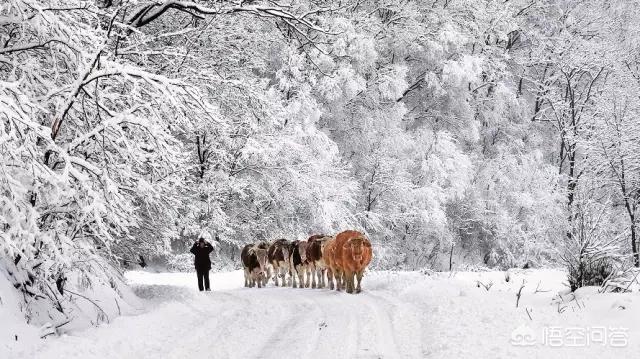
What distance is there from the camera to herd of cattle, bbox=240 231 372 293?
511 inches

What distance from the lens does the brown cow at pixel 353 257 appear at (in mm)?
12883

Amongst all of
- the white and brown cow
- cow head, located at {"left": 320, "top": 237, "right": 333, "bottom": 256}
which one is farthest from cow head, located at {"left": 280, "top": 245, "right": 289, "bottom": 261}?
cow head, located at {"left": 320, "top": 237, "right": 333, "bottom": 256}

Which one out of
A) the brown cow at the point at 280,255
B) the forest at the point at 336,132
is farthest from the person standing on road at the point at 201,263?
the brown cow at the point at 280,255

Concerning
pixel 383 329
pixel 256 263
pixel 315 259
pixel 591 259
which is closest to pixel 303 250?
pixel 315 259

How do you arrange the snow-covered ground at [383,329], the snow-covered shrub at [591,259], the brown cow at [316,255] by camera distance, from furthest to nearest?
the brown cow at [316,255] < the snow-covered shrub at [591,259] < the snow-covered ground at [383,329]

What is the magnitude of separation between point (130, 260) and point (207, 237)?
8.11 metres

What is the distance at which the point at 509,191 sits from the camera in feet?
98.7

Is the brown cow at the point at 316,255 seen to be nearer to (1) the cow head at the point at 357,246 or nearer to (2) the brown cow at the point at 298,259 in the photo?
(2) the brown cow at the point at 298,259

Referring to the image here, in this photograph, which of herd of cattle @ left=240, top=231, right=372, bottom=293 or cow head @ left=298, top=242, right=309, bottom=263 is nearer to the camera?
herd of cattle @ left=240, top=231, right=372, bottom=293

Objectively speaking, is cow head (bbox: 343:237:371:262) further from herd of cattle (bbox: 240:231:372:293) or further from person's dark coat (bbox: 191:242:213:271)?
person's dark coat (bbox: 191:242:213:271)

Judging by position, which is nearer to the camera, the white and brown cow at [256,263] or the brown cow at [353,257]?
the brown cow at [353,257]

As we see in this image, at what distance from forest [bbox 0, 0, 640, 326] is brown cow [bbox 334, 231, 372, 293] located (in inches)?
140

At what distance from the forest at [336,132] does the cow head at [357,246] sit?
3.62 metres

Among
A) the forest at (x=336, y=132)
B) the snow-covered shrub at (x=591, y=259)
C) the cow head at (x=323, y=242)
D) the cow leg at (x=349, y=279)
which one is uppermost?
the forest at (x=336, y=132)
